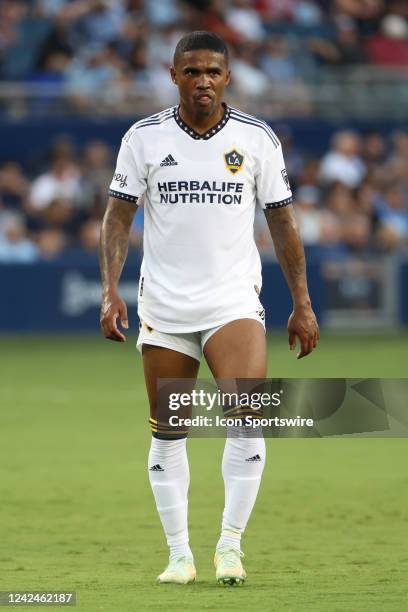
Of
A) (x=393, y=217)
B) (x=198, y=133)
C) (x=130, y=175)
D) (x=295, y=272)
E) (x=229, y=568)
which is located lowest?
(x=393, y=217)

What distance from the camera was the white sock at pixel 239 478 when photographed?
6285 millimetres

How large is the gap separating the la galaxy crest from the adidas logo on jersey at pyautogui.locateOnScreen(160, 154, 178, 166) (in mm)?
223

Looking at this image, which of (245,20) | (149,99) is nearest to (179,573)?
(149,99)

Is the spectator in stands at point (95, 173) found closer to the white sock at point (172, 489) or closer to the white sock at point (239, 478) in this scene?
the white sock at point (172, 489)

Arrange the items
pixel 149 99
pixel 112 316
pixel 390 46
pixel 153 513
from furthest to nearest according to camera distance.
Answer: pixel 390 46, pixel 149 99, pixel 153 513, pixel 112 316

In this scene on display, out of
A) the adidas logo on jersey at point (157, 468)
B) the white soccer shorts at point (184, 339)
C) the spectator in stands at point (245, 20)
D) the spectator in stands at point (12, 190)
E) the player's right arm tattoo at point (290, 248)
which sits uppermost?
the spectator in stands at point (245, 20)

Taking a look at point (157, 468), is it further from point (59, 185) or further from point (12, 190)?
point (12, 190)

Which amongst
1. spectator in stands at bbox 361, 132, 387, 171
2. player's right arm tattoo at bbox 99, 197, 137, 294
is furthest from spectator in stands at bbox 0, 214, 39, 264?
player's right arm tattoo at bbox 99, 197, 137, 294

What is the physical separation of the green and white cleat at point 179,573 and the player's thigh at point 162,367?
0.65m

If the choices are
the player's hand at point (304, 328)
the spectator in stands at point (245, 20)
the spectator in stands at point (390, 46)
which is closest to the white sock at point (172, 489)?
the player's hand at point (304, 328)

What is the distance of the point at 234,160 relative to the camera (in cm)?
630

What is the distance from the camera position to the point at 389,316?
66.7 ft

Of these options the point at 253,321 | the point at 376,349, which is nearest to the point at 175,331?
the point at 253,321

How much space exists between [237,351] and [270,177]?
78 centimetres
